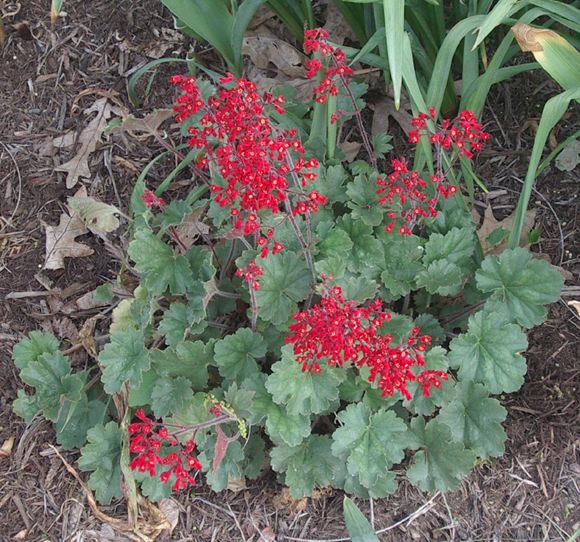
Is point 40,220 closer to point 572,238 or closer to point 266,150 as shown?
point 266,150

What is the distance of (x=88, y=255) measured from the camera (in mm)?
2666

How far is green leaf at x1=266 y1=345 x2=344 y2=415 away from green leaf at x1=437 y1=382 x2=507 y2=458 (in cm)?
Answer: 33

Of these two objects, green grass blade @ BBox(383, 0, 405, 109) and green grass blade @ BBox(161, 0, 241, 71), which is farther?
green grass blade @ BBox(161, 0, 241, 71)

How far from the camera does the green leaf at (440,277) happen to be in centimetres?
207

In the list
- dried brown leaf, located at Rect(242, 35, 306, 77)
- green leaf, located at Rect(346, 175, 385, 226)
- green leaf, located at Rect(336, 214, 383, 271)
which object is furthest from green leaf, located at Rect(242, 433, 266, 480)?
dried brown leaf, located at Rect(242, 35, 306, 77)

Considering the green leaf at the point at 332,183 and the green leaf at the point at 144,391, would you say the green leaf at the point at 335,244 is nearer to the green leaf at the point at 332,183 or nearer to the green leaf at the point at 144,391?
the green leaf at the point at 332,183

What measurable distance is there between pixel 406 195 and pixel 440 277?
0.85 ft

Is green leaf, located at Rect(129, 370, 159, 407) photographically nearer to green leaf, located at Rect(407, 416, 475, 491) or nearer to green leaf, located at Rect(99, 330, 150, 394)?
green leaf, located at Rect(99, 330, 150, 394)

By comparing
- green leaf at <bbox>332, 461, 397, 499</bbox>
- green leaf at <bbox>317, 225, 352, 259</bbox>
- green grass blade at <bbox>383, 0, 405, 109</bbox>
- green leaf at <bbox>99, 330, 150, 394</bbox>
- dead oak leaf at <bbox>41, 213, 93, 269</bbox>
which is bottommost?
green leaf at <bbox>332, 461, 397, 499</bbox>

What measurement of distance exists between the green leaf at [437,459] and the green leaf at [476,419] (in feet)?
0.13

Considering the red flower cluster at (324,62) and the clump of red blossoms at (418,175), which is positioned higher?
the red flower cluster at (324,62)

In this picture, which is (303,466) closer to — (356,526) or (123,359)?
(356,526)

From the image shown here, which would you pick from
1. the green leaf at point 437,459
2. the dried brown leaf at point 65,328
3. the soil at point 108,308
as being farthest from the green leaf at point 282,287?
the dried brown leaf at point 65,328

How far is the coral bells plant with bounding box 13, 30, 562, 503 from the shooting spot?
1.91 metres
